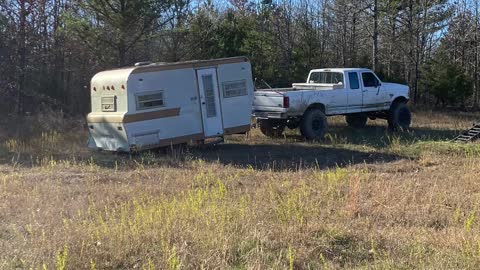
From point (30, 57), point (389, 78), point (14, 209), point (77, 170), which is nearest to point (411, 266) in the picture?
point (14, 209)

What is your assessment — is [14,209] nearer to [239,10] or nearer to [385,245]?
[385,245]

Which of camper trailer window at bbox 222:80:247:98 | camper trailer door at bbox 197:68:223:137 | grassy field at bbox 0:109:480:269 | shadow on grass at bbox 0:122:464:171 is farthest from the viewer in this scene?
camper trailer window at bbox 222:80:247:98

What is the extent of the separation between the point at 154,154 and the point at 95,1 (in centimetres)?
802

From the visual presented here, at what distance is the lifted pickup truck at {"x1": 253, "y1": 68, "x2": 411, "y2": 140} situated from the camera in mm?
15078

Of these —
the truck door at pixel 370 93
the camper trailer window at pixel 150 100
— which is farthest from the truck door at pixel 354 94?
the camper trailer window at pixel 150 100

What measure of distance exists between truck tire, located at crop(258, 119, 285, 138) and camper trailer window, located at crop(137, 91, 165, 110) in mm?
4167

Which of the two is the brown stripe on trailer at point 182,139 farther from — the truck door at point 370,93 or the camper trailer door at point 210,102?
the truck door at point 370,93

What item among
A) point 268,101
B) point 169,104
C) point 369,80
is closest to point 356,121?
point 369,80

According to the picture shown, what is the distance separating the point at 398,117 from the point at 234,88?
262 inches

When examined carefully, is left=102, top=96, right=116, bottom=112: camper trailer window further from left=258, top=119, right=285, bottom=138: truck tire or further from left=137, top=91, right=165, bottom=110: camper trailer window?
left=258, top=119, right=285, bottom=138: truck tire

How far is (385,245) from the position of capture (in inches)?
211

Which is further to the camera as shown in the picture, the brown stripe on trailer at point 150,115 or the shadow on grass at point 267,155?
the brown stripe on trailer at point 150,115

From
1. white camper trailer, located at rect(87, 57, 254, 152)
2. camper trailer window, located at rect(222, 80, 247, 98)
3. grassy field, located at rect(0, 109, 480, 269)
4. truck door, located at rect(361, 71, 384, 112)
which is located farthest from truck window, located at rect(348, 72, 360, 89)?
camper trailer window, located at rect(222, 80, 247, 98)

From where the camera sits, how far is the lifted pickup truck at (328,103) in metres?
15.1
